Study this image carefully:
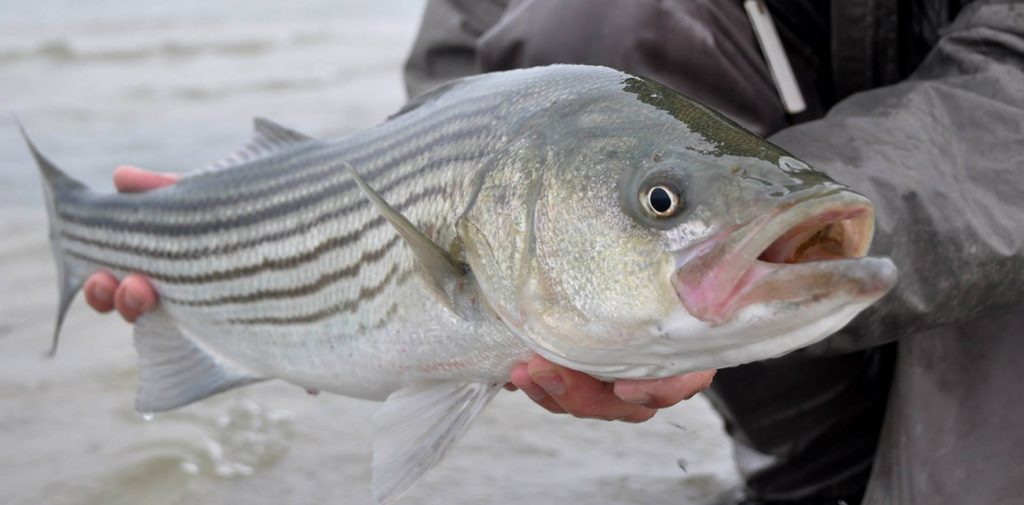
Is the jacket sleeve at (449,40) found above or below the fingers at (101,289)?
above

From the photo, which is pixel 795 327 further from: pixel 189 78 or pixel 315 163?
pixel 189 78

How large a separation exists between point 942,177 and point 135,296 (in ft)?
6.22

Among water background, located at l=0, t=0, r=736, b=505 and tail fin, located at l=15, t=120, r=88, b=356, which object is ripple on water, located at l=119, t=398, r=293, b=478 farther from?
tail fin, located at l=15, t=120, r=88, b=356

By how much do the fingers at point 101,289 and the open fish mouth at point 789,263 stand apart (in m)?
1.83

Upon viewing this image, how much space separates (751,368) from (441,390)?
37.6 inches

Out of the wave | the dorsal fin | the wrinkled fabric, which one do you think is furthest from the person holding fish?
the wave

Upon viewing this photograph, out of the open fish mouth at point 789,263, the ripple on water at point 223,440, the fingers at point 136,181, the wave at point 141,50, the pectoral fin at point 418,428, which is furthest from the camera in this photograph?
the wave at point 141,50

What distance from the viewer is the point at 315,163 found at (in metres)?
2.51

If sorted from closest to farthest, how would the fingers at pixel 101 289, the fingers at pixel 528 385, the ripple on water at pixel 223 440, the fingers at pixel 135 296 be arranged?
the fingers at pixel 528 385, the fingers at pixel 135 296, the fingers at pixel 101 289, the ripple on water at pixel 223 440

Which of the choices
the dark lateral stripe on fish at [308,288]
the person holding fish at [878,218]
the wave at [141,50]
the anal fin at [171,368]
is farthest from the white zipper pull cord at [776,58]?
the wave at [141,50]

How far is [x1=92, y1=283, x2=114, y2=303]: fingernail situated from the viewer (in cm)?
296

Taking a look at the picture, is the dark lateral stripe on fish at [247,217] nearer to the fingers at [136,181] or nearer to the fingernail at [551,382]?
the fingers at [136,181]

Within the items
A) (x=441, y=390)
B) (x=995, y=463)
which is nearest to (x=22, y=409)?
(x=441, y=390)

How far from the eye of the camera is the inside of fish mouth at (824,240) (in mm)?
1558
